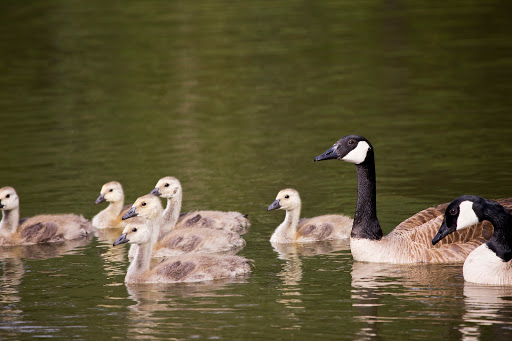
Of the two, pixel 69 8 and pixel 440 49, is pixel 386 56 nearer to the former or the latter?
pixel 440 49

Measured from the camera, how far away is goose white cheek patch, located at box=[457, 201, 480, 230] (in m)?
12.4

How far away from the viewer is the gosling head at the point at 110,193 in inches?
655

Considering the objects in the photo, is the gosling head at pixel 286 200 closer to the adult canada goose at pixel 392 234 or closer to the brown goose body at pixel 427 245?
the adult canada goose at pixel 392 234

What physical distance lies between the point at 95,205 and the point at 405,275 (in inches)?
268

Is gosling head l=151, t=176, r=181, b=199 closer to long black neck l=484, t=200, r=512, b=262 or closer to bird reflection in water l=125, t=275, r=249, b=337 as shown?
bird reflection in water l=125, t=275, r=249, b=337

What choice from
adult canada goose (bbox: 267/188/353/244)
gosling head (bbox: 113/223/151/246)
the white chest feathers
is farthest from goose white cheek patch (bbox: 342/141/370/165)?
gosling head (bbox: 113/223/151/246)

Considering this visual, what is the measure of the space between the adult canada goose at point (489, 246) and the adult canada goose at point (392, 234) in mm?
952

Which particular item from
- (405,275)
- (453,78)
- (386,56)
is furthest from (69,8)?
(405,275)

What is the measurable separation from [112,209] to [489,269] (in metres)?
6.80

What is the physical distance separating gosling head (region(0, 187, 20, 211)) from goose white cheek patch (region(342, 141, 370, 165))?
5.03 m

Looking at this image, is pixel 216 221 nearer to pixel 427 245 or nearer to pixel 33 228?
pixel 33 228

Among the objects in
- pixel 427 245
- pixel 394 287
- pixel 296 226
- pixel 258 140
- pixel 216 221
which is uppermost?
pixel 258 140

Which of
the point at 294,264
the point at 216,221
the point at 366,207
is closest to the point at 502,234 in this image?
the point at 366,207

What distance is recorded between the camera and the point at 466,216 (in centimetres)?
1248
